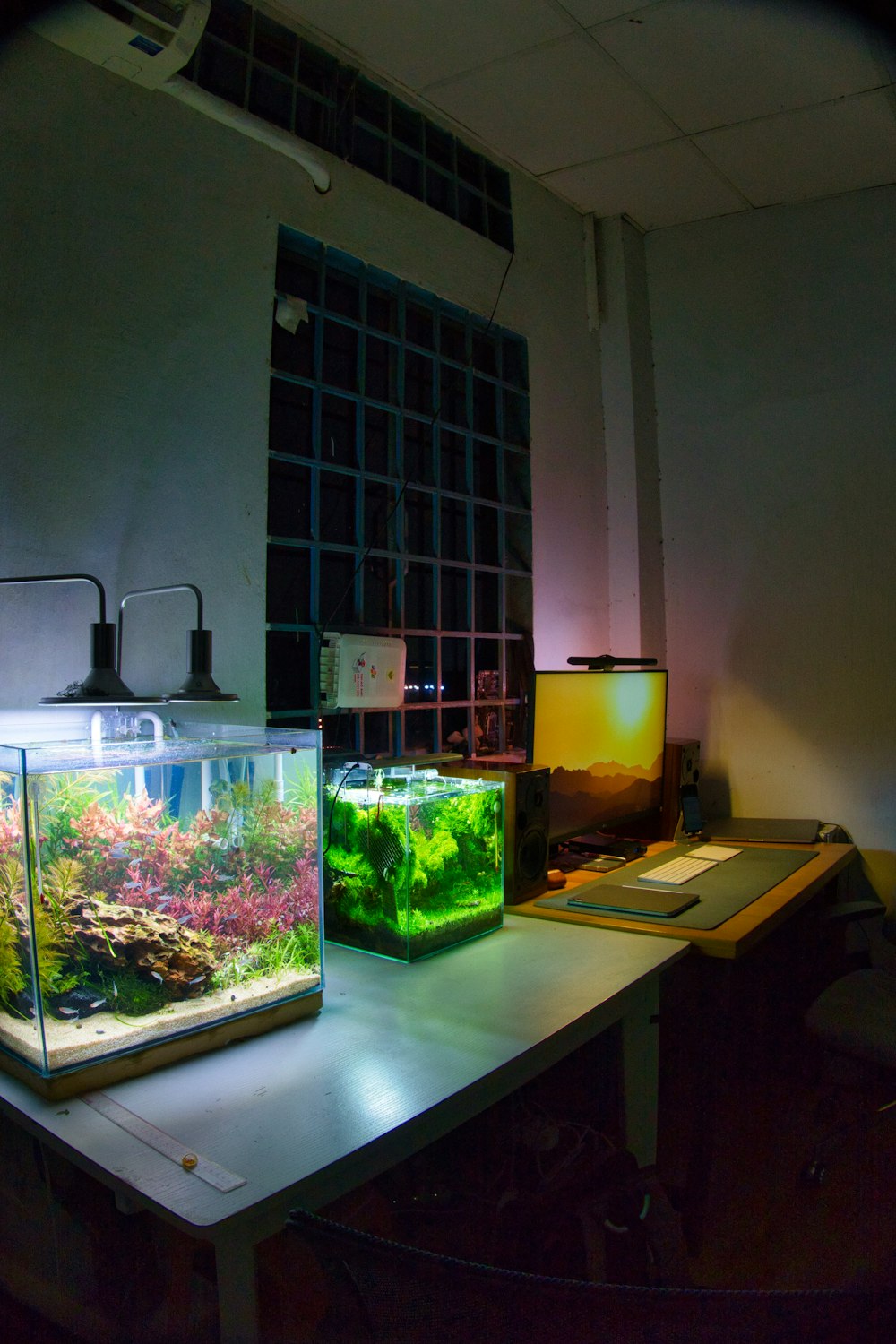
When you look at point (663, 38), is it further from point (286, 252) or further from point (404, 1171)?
point (404, 1171)

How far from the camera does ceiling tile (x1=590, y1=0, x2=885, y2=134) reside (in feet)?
7.24

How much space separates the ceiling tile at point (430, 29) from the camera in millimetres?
2174

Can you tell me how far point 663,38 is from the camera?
2326 mm

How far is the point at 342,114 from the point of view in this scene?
7.84 ft

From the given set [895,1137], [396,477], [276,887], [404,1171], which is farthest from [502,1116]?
[396,477]

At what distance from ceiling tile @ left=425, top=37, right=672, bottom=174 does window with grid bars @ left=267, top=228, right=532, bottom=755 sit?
57cm

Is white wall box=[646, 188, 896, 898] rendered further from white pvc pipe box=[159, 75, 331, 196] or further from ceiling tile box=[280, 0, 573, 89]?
white pvc pipe box=[159, 75, 331, 196]

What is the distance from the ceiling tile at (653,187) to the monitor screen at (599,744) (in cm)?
174

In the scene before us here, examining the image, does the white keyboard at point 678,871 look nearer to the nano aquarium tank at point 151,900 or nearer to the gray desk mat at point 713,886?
the gray desk mat at point 713,886

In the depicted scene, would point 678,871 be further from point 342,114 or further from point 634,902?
point 342,114

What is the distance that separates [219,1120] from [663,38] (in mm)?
2708

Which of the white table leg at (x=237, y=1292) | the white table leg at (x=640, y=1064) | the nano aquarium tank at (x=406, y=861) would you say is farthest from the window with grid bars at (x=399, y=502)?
the white table leg at (x=237, y=1292)

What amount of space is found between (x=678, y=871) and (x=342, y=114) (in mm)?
2264

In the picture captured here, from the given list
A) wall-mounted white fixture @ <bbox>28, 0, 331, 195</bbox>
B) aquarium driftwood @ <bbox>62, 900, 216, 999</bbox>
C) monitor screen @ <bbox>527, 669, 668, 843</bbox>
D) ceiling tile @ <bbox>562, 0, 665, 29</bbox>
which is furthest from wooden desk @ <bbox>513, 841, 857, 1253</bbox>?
ceiling tile @ <bbox>562, 0, 665, 29</bbox>
